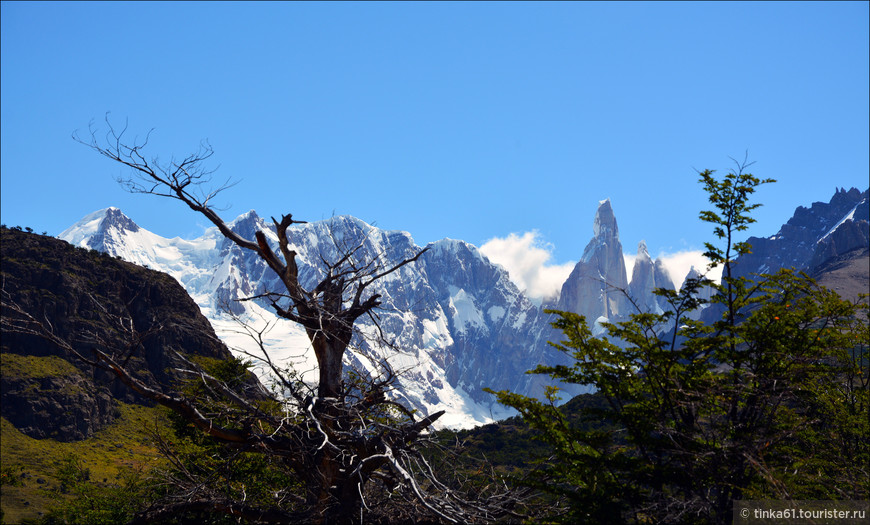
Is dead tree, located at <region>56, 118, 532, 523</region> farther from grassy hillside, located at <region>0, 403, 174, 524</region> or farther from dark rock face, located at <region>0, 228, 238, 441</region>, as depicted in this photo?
dark rock face, located at <region>0, 228, 238, 441</region>

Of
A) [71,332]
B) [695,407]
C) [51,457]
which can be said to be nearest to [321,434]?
[695,407]

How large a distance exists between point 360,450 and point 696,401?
476 cm

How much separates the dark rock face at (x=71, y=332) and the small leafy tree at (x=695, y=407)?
78549 millimetres

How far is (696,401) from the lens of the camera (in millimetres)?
9070

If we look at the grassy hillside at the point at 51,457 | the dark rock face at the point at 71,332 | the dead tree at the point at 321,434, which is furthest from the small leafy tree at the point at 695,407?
the dark rock face at the point at 71,332

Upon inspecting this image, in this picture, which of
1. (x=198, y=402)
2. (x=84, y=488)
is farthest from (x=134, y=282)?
(x=198, y=402)

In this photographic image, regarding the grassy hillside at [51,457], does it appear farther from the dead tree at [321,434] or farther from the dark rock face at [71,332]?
the dead tree at [321,434]

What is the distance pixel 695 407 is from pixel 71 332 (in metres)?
119

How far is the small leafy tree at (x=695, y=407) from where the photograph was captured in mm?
8711

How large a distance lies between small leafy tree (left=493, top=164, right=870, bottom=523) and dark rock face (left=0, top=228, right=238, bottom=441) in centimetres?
7855

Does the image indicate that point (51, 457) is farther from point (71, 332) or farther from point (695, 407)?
point (695, 407)

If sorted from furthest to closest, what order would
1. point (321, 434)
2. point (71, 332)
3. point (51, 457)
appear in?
point (71, 332)
point (51, 457)
point (321, 434)

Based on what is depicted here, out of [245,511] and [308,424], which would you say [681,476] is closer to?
[308,424]

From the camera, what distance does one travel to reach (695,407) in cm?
901
